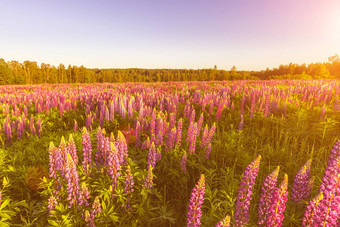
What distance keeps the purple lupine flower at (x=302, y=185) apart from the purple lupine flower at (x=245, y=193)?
0.75 metres

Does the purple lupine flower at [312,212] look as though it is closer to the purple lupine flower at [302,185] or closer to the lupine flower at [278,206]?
the lupine flower at [278,206]

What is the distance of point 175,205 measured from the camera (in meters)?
2.85

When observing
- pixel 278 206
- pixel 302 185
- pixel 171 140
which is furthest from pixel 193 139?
pixel 278 206

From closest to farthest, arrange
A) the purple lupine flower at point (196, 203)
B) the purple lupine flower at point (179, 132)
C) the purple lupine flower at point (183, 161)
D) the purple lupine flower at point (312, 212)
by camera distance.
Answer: the purple lupine flower at point (312, 212) → the purple lupine flower at point (196, 203) → the purple lupine flower at point (183, 161) → the purple lupine flower at point (179, 132)

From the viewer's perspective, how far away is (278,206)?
1587 mm

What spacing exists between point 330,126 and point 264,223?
4370mm

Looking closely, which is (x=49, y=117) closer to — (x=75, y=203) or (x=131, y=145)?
(x=131, y=145)

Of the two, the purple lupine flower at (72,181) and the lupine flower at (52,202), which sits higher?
the purple lupine flower at (72,181)

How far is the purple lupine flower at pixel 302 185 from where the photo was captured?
6.86 feet

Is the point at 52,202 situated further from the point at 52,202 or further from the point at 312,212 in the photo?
the point at 312,212

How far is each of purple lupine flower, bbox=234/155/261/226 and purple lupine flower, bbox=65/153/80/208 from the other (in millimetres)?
1821

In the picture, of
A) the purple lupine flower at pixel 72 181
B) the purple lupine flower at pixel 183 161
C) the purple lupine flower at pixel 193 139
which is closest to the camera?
the purple lupine flower at pixel 72 181

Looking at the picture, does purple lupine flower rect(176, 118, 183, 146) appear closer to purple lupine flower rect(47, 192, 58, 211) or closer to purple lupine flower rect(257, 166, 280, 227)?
purple lupine flower rect(257, 166, 280, 227)

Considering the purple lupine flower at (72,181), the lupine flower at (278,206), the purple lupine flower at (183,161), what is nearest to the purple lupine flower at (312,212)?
the lupine flower at (278,206)
